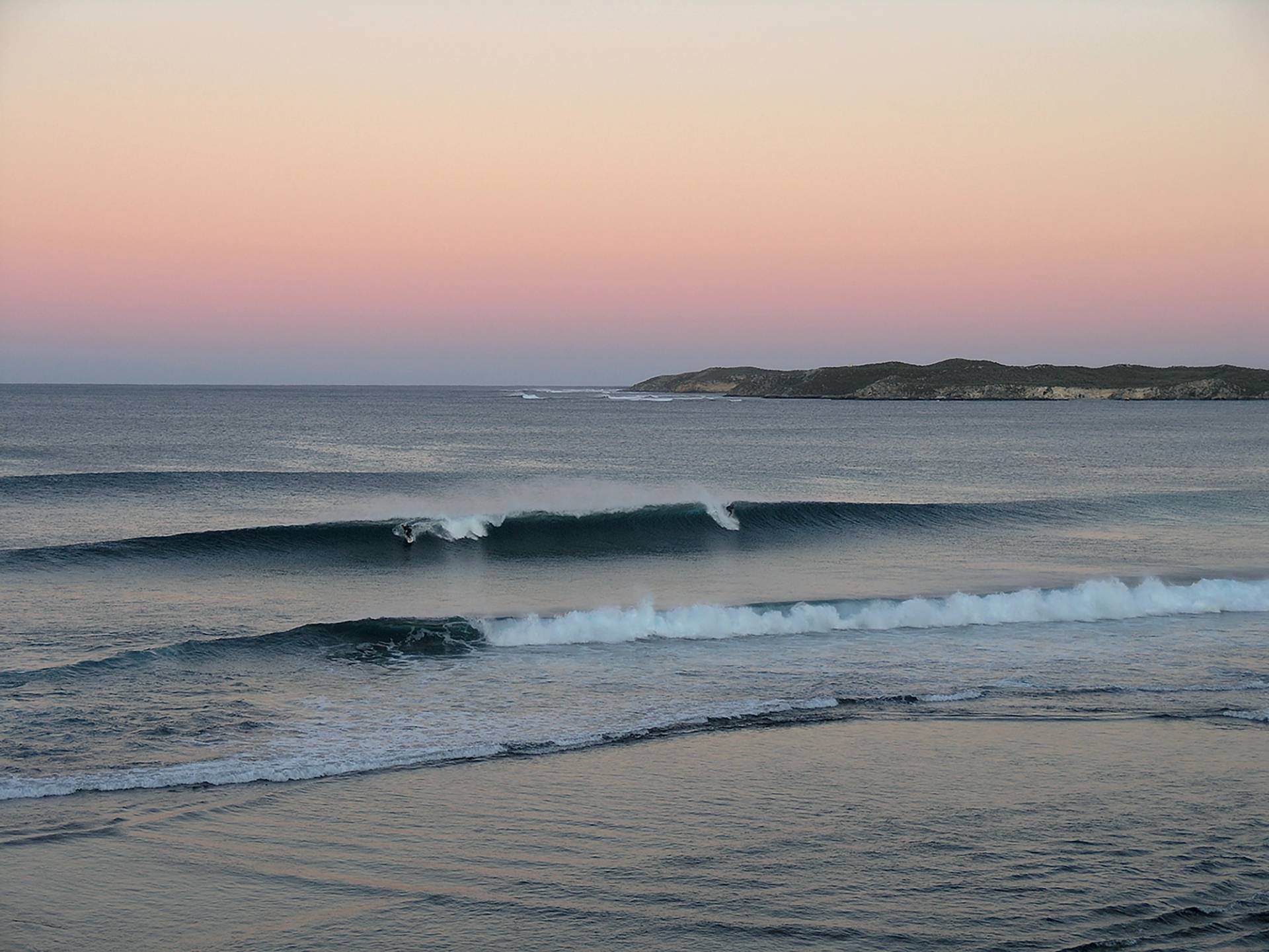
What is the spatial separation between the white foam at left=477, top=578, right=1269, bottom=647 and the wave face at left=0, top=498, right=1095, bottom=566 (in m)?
7.37

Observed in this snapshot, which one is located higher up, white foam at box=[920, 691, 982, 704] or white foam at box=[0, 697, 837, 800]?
white foam at box=[920, 691, 982, 704]

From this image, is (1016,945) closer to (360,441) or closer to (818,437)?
(360,441)

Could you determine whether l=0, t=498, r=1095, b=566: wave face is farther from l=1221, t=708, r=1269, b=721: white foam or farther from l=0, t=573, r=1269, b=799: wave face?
l=1221, t=708, r=1269, b=721: white foam

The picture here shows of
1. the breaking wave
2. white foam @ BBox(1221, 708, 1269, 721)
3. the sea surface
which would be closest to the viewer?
the sea surface

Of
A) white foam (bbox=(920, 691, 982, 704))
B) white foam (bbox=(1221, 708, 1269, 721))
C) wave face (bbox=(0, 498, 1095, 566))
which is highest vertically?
wave face (bbox=(0, 498, 1095, 566))

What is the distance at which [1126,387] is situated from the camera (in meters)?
147

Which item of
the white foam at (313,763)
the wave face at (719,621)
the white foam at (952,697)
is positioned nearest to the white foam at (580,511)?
the wave face at (719,621)

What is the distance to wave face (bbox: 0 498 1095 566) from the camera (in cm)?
1997

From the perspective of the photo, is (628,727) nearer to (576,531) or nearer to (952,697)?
(952,697)

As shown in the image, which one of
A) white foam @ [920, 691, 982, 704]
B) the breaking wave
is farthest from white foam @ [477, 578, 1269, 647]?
white foam @ [920, 691, 982, 704]

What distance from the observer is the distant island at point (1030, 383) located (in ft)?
473

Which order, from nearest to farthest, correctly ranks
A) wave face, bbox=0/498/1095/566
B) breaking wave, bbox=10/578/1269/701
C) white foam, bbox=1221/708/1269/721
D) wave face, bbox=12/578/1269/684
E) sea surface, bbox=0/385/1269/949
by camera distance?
sea surface, bbox=0/385/1269/949 < white foam, bbox=1221/708/1269/721 < breaking wave, bbox=10/578/1269/701 < wave face, bbox=12/578/1269/684 < wave face, bbox=0/498/1095/566

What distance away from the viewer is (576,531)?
2394 centimetres

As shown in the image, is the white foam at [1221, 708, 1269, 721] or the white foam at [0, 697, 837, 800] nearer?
the white foam at [0, 697, 837, 800]
